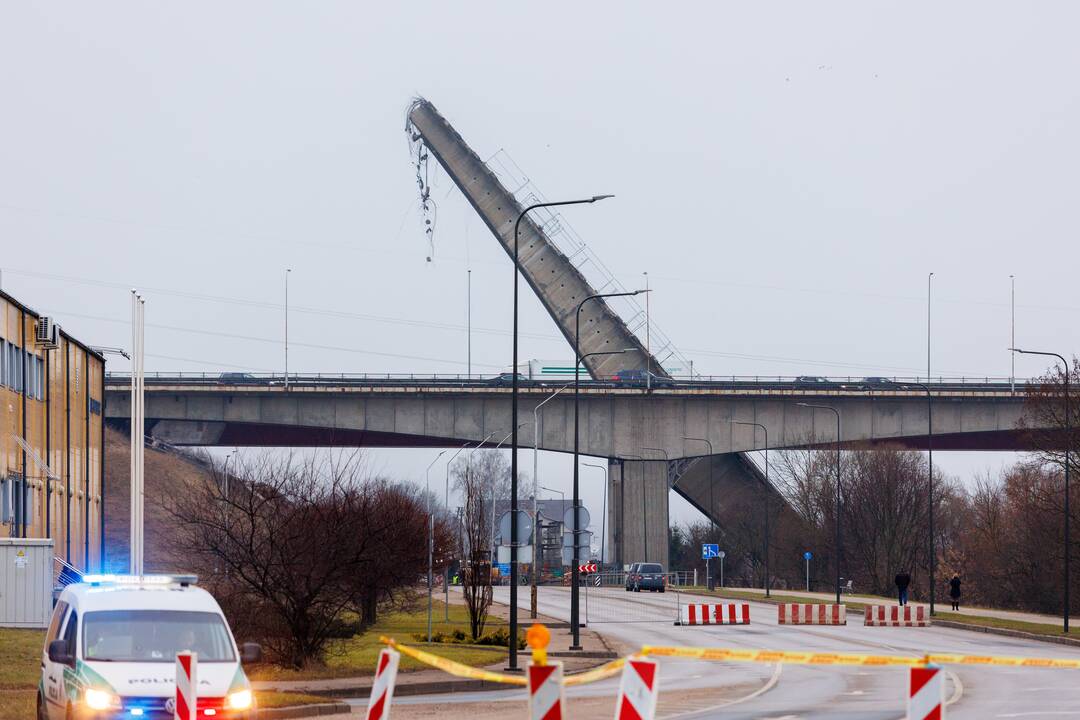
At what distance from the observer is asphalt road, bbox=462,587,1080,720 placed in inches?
811

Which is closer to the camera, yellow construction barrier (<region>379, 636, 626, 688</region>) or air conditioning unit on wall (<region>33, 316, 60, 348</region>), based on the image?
yellow construction barrier (<region>379, 636, 626, 688</region>)

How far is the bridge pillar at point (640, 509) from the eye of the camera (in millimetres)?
83875

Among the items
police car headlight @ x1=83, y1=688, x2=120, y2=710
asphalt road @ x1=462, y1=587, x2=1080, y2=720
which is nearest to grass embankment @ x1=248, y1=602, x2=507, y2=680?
asphalt road @ x1=462, y1=587, x2=1080, y2=720

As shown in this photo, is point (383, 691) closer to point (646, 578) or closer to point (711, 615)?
point (711, 615)

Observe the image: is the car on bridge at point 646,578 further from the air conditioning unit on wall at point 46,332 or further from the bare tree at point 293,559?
the bare tree at point 293,559

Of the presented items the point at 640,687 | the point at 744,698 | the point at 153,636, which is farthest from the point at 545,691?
the point at 744,698

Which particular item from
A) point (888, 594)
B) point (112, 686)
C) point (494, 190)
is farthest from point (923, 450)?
point (112, 686)

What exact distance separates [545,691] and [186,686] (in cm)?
459

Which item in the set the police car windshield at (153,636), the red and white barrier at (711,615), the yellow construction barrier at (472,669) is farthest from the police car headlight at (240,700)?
the red and white barrier at (711,615)

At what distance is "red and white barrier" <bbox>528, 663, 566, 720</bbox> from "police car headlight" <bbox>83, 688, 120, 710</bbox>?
17.9 ft

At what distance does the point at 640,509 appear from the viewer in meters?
84.8

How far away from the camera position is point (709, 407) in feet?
274

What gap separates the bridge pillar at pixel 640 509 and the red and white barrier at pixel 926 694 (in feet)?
240

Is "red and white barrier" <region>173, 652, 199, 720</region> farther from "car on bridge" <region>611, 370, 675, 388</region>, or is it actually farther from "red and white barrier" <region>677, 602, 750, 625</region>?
"car on bridge" <region>611, 370, 675, 388</region>
